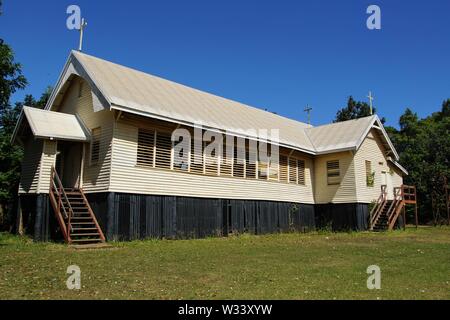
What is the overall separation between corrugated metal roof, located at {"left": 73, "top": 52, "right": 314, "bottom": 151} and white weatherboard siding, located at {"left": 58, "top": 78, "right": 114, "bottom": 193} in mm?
1033

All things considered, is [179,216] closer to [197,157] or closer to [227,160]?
[197,157]

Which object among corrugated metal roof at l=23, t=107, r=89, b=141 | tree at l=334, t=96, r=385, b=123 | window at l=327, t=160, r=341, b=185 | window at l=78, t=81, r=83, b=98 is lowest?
window at l=327, t=160, r=341, b=185

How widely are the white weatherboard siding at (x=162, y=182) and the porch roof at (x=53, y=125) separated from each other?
198 cm

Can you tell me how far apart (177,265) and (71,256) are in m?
3.24

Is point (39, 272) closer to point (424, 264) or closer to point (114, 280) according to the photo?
point (114, 280)

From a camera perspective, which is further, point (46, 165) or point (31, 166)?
point (31, 166)

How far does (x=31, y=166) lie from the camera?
16.4 meters

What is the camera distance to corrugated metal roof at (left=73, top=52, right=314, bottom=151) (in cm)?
1558

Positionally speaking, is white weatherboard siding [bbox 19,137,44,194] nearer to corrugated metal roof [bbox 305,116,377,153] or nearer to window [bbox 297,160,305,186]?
window [bbox 297,160,305,186]

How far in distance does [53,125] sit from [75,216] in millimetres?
3744

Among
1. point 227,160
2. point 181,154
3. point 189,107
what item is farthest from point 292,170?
point 181,154

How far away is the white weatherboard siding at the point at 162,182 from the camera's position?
15023 millimetres

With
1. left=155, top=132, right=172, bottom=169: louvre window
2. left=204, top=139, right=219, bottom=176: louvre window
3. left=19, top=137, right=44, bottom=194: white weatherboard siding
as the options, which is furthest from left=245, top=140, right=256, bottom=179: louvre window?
left=19, top=137, right=44, bottom=194: white weatherboard siding
